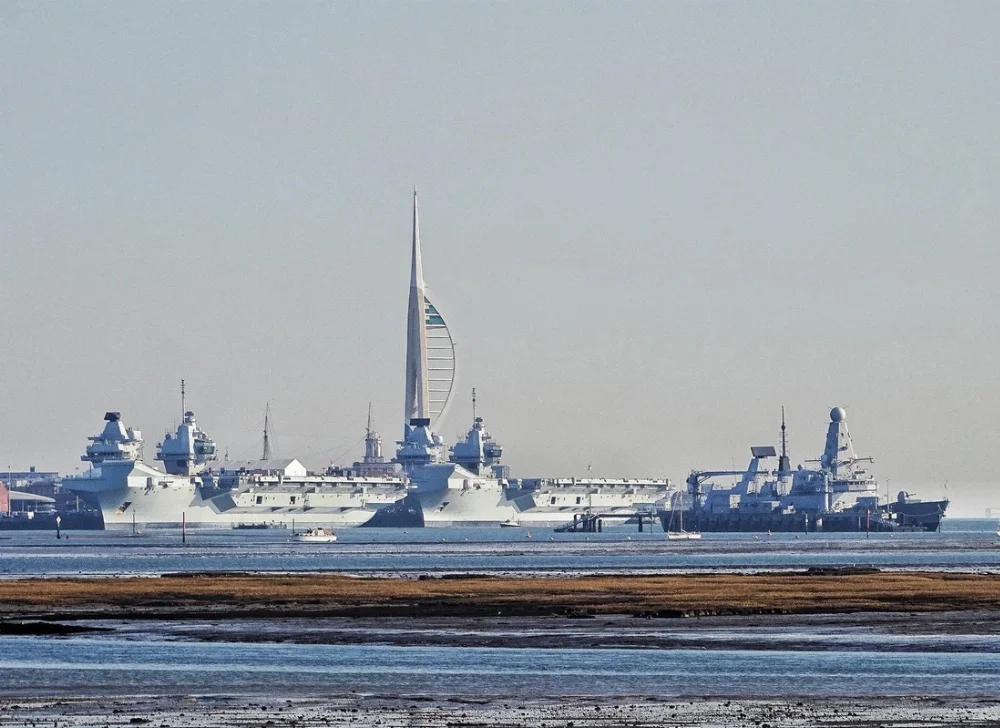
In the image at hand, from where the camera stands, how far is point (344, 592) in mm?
69875

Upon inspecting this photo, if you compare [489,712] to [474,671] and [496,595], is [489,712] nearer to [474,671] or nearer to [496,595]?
[474,671]

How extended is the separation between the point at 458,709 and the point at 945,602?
31.6 m

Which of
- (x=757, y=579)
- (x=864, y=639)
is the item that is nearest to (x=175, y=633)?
(x=864, y=639)

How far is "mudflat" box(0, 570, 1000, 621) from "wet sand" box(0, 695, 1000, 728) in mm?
22798

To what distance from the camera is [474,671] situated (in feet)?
133

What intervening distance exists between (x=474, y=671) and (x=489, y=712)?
22.5ft

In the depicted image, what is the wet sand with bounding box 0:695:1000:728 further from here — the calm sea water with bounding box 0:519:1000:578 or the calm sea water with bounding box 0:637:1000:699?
the calm sea water with bounding box 0:519:1000:578

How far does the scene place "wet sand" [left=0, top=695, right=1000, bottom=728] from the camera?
31.9m

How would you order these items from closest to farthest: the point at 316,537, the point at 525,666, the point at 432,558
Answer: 1. the point at 525,666
2. the point at 432,558
3. the point at 316,537

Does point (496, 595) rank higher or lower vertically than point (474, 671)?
higher

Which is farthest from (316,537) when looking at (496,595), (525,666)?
(525,666)

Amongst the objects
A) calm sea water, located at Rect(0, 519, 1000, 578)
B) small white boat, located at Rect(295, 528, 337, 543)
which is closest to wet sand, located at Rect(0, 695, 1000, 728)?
calm sea water, located at Rect(0, 519, 1000, 578)

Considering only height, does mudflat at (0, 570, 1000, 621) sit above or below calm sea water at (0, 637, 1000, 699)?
above

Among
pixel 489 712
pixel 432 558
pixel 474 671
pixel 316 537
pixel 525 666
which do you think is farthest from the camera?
pixel 316 537
